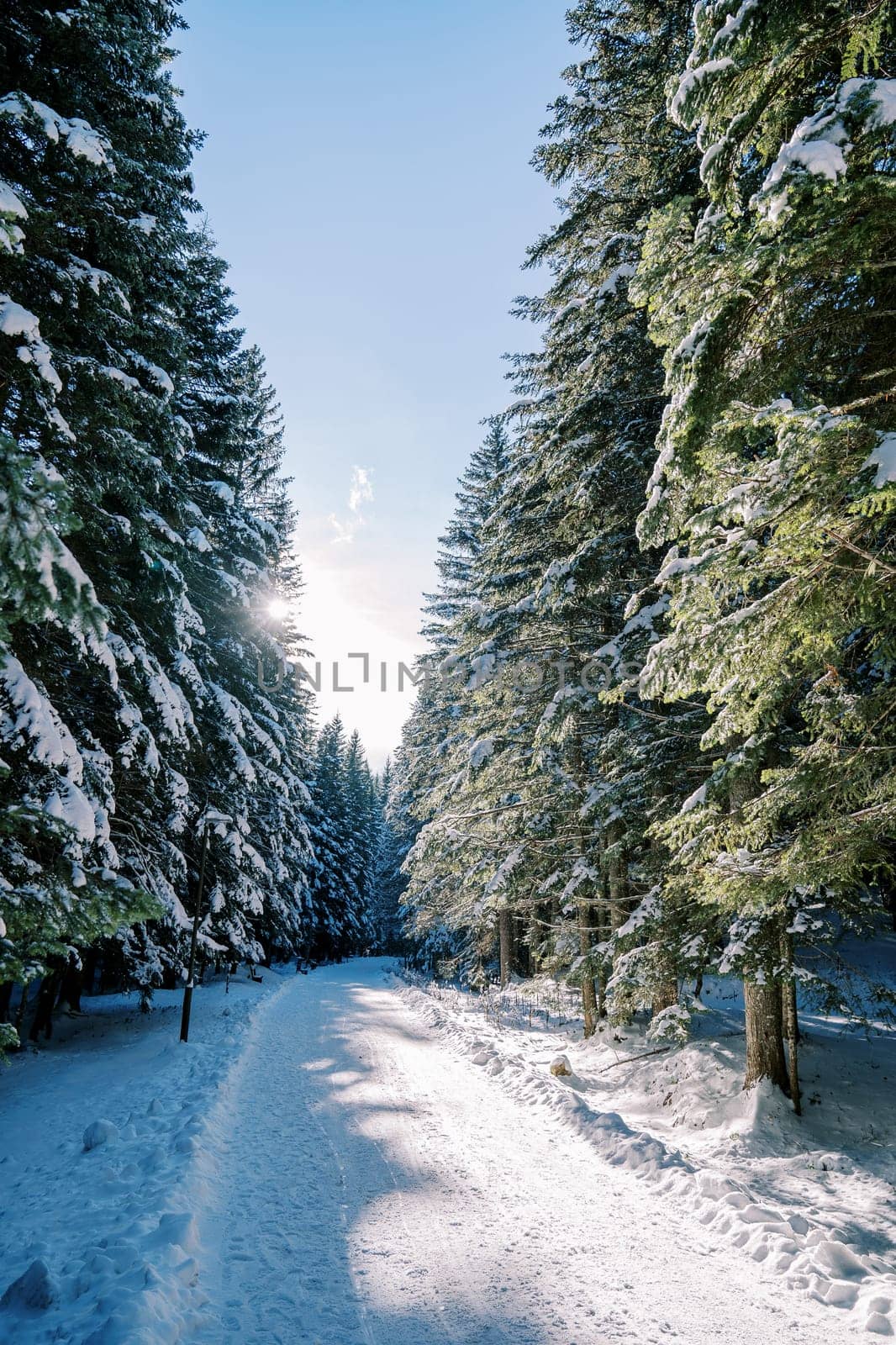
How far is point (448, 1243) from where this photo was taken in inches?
178

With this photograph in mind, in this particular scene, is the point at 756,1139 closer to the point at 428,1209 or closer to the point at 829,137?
the point at 428,1209

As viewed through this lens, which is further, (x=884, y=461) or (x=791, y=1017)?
(x=791, y=1017)

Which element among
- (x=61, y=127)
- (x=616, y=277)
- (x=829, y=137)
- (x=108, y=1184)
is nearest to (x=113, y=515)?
(x=61, y=127)

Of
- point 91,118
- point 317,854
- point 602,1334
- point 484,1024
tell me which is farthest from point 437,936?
point 91,118

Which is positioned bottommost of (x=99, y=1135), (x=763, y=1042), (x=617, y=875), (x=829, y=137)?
(x=99, y=1135)

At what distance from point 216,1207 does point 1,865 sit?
3.34m

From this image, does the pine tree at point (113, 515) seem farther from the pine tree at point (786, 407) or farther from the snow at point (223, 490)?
the pine tree at point (786, 407)

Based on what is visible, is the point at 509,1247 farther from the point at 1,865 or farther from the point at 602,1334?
the point at 1,865

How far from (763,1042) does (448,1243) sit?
4.93 m

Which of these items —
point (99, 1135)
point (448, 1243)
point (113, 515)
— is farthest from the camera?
point (113, 515)

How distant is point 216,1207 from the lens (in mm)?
4902

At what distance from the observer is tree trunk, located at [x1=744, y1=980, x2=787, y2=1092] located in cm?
736

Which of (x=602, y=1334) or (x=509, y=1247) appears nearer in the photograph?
(x=602, y=1334)

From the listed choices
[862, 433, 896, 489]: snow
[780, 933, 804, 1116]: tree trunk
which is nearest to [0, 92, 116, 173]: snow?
[862, 433, 896, 489]: snow
